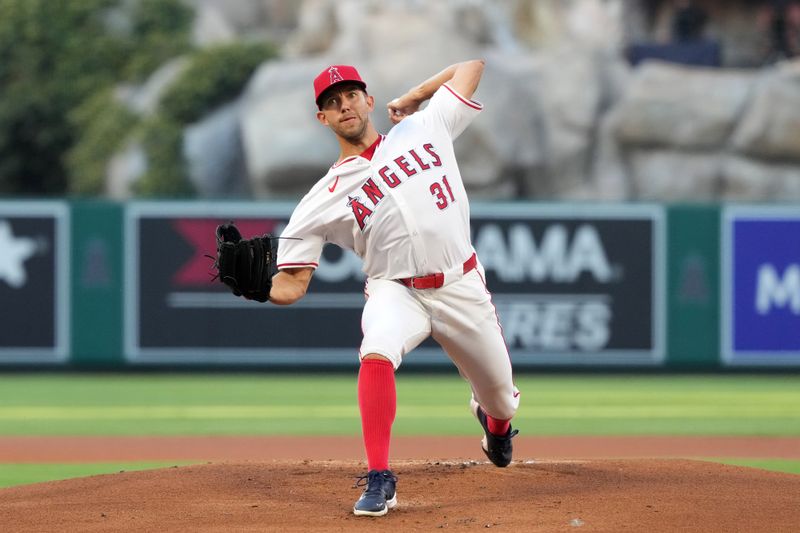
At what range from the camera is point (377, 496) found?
209 inches

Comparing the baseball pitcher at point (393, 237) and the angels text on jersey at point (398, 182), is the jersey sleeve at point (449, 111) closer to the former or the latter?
the baseball pitcher at point (393, 237)

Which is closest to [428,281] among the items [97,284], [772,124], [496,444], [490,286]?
[496,444]

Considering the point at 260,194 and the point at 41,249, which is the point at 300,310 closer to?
the point at 41,249

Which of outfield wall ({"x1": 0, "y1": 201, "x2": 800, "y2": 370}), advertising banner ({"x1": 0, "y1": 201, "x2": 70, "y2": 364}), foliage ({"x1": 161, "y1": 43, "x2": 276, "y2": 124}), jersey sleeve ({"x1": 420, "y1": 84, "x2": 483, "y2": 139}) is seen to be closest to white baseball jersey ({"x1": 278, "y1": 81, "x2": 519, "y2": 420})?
jersey sleeve ({"x1": 420, "y1": 84, "x2": 483, "y2": 139})

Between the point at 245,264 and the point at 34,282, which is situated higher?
the point at 245,264

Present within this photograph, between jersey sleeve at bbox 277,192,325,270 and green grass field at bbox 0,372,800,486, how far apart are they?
2364mm

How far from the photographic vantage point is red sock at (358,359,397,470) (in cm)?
542

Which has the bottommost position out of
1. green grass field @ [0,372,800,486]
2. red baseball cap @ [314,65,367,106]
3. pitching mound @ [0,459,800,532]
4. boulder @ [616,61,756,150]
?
green grass field @ [0,372,800,486]

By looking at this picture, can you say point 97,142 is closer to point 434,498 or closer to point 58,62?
point 58,62

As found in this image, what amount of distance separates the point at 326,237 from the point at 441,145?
0.64 m

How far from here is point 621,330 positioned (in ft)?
43.2

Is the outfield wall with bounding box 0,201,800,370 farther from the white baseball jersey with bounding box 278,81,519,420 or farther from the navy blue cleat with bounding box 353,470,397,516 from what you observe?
the navy blue cleat with bounding box 353,470,397,516

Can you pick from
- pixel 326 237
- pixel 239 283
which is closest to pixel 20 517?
pixel 239 283

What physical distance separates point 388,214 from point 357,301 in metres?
7.50
